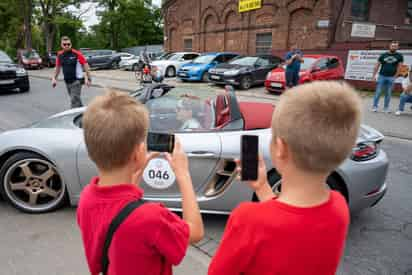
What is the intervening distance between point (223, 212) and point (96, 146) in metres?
1.87

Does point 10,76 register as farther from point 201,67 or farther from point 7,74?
point 201,67

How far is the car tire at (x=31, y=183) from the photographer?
117 inches

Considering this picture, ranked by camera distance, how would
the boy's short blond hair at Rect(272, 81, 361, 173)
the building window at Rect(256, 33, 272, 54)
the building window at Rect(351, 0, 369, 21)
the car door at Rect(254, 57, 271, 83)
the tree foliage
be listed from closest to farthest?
1. the boy's short blond hair at Rect(272, 81, 361, 173)
2. the car door at Rect(254, 57, 271, 83)
3. the building window at Rect(351, 0, 369, 21)
4. the building window at Rect(256, 33, 272, 54)
5. the tree foliage

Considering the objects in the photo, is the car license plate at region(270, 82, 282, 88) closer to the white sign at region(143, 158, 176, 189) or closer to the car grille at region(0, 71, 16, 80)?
the car grille at region(0, 71, 16, 80)

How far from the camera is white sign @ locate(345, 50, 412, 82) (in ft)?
42.6

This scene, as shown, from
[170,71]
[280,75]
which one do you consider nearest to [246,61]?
[280,75]

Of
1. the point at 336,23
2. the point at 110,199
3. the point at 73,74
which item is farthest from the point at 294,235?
the point at 336,23

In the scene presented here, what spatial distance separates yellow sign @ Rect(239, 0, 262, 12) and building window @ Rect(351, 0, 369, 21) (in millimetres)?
5686

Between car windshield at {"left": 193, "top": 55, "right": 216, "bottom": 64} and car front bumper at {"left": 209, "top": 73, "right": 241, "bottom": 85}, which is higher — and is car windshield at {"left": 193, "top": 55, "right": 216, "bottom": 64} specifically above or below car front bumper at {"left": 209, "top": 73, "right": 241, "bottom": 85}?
above

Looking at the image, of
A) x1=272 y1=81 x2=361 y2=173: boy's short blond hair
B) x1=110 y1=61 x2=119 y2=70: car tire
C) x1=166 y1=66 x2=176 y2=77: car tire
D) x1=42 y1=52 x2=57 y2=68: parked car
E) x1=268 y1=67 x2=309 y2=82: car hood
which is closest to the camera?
x1=272 y1=81 x2=361 y2=173: boy's short blond hair

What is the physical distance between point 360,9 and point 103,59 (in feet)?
64.7

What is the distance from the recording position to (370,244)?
2.71 metres

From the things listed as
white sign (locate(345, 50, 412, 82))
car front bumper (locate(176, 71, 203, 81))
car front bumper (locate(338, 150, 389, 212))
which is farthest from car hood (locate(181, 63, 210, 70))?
car front bumper (locate(338, 150, 389, 212))

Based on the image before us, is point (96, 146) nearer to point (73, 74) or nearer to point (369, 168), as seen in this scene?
point (369, 168)
